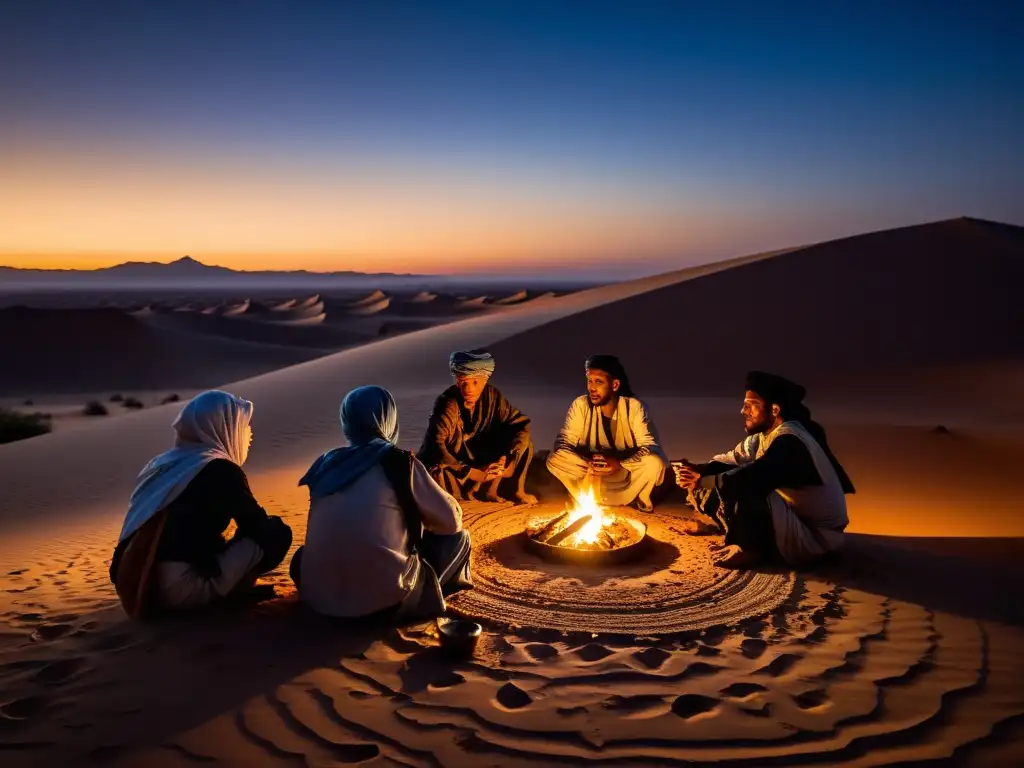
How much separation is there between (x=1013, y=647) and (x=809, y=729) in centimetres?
162

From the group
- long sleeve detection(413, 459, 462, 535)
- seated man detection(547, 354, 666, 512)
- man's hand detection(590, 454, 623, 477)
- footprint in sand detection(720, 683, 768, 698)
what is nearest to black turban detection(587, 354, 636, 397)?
seated man detection(547, 354, 666, 512)

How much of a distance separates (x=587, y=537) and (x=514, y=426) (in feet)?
6.12

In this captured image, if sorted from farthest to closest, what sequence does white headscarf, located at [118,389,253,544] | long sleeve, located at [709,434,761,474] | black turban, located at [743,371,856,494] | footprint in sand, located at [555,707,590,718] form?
1. long sleeve, located at [709,434,761,474]
2. black turban, located at [743,371,856,494]
3. white headscarf, located at [118,389,253,544]
4. footprint in sand, located at [555,707,590,718]

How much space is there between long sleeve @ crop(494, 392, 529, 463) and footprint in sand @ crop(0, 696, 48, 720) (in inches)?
171

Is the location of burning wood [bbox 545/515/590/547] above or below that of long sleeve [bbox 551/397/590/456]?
below

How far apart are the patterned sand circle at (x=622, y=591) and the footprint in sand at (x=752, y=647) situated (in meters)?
0.28

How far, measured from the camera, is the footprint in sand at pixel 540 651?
403 centimetres

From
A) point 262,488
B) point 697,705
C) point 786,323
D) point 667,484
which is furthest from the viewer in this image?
point 786,323

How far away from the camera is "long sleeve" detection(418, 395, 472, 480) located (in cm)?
704

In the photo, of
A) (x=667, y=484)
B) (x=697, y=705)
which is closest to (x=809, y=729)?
(x=697, y=705)

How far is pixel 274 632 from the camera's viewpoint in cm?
429

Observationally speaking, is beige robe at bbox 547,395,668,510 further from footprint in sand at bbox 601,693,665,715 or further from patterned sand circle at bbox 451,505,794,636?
footprint in sand at bbox 601,693,665,715

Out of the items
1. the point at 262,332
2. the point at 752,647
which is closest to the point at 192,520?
the point at 752,647

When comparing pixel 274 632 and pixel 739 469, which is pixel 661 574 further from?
pixel 274 632
